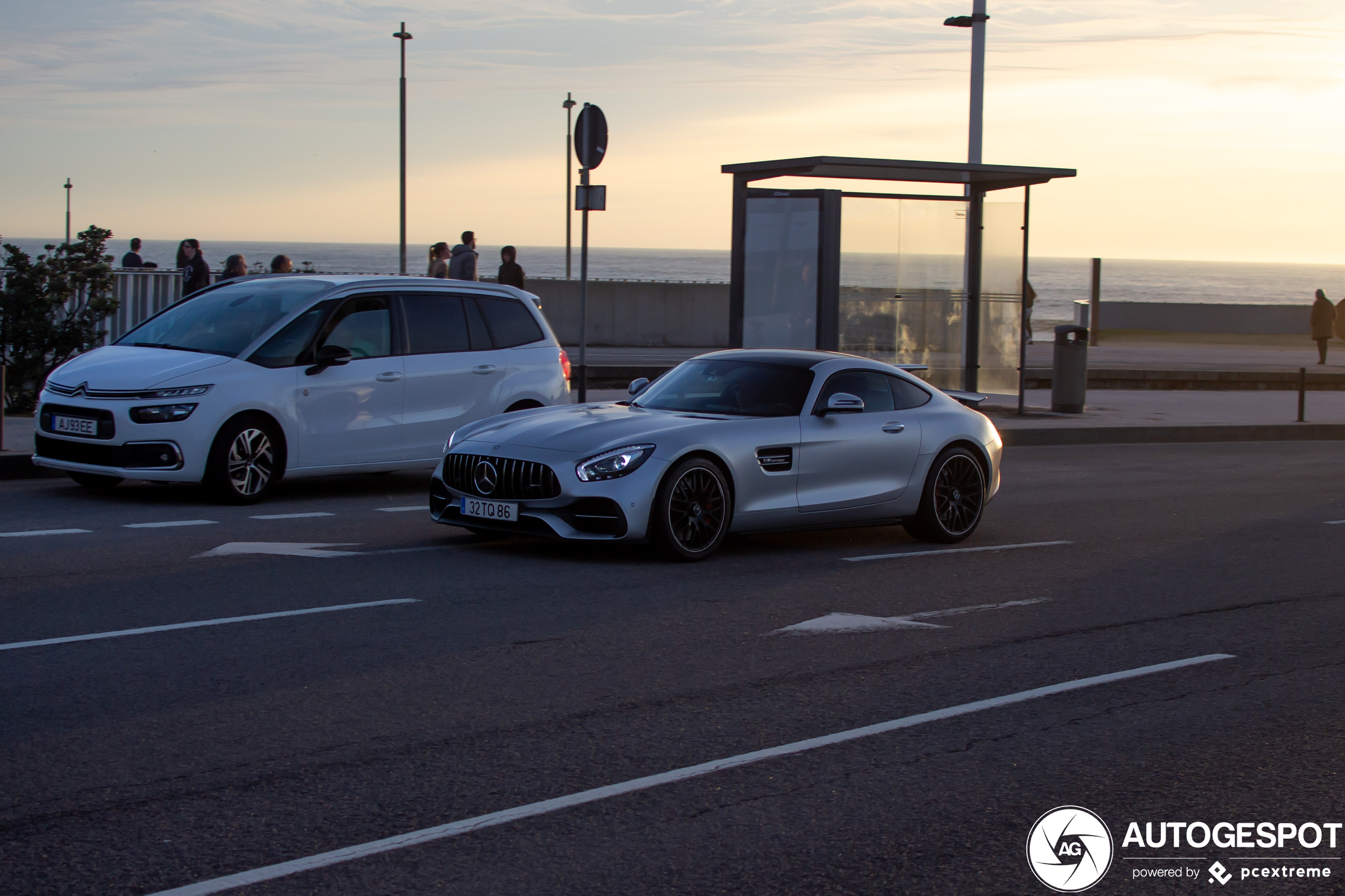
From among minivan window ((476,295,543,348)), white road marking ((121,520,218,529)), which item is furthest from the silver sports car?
minivan window ((476,295,543,348))

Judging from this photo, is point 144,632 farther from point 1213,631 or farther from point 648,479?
point 1213,631

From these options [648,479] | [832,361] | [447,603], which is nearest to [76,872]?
[447,603]

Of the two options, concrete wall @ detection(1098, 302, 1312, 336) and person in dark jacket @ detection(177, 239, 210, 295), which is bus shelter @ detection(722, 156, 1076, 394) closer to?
person in dark jacket @ detection(177, 239, 210, 295)

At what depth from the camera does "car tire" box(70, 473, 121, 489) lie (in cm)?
1202

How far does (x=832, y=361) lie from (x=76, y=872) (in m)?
7.29

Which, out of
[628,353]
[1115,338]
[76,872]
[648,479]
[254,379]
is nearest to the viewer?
[76,872]

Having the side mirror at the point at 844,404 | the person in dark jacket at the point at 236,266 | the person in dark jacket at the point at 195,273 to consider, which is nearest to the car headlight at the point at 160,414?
the side mirror at the point at 844,404

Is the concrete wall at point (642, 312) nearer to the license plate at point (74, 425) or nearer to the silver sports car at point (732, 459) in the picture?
the license plate at point (74, 425)

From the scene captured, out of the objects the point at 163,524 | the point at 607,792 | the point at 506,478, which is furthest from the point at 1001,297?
the point at 607,792

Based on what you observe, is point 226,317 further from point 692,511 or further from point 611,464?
point 692,511

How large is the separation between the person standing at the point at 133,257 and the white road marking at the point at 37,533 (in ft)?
44.1

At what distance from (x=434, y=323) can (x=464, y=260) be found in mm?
7809

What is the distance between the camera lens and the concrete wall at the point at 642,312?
3303 cm

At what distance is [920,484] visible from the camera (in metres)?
10.6
